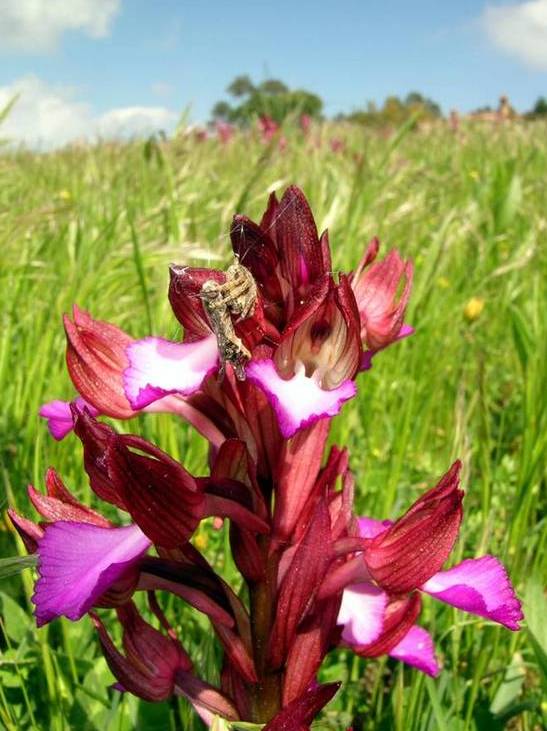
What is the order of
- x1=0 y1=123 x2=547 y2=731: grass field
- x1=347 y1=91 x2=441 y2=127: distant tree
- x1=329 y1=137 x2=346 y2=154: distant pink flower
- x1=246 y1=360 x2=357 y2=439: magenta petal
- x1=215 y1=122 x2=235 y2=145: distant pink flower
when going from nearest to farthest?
x1=246 y1=360 x2=357 y2=439: magenta petal
x1=0 y1=123 x2=547 y2=731: grass field
x1=347 y1=91 x2=441 y2=127: distant tree
x1=329 y1=137 x2=346 y2=154: distant pink flower
x1=215 y1=122 x2=235 y2=145: distant pink flower

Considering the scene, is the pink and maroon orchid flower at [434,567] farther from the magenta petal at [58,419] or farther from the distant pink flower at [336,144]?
the distant pink flower at [336,144]

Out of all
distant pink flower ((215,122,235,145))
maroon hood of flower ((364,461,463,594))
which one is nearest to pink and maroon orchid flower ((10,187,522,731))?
maroon hood of flower ((364,461,463,594))

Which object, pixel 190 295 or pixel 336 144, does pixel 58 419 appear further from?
pixel 336 144

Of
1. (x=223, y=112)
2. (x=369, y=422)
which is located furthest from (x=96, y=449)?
(x=223, y=112)

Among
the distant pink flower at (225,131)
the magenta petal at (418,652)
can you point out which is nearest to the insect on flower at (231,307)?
the magenta petal at (418,652)

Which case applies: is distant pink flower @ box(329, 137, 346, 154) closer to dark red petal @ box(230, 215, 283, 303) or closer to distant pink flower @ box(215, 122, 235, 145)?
distant pink flower @ box(215, 122, 235, 145)

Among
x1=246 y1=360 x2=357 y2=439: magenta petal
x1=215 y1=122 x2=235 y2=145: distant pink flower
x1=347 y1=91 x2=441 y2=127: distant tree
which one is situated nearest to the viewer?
x1=246 y1=360 x2=357 y2=439: magenta petal
